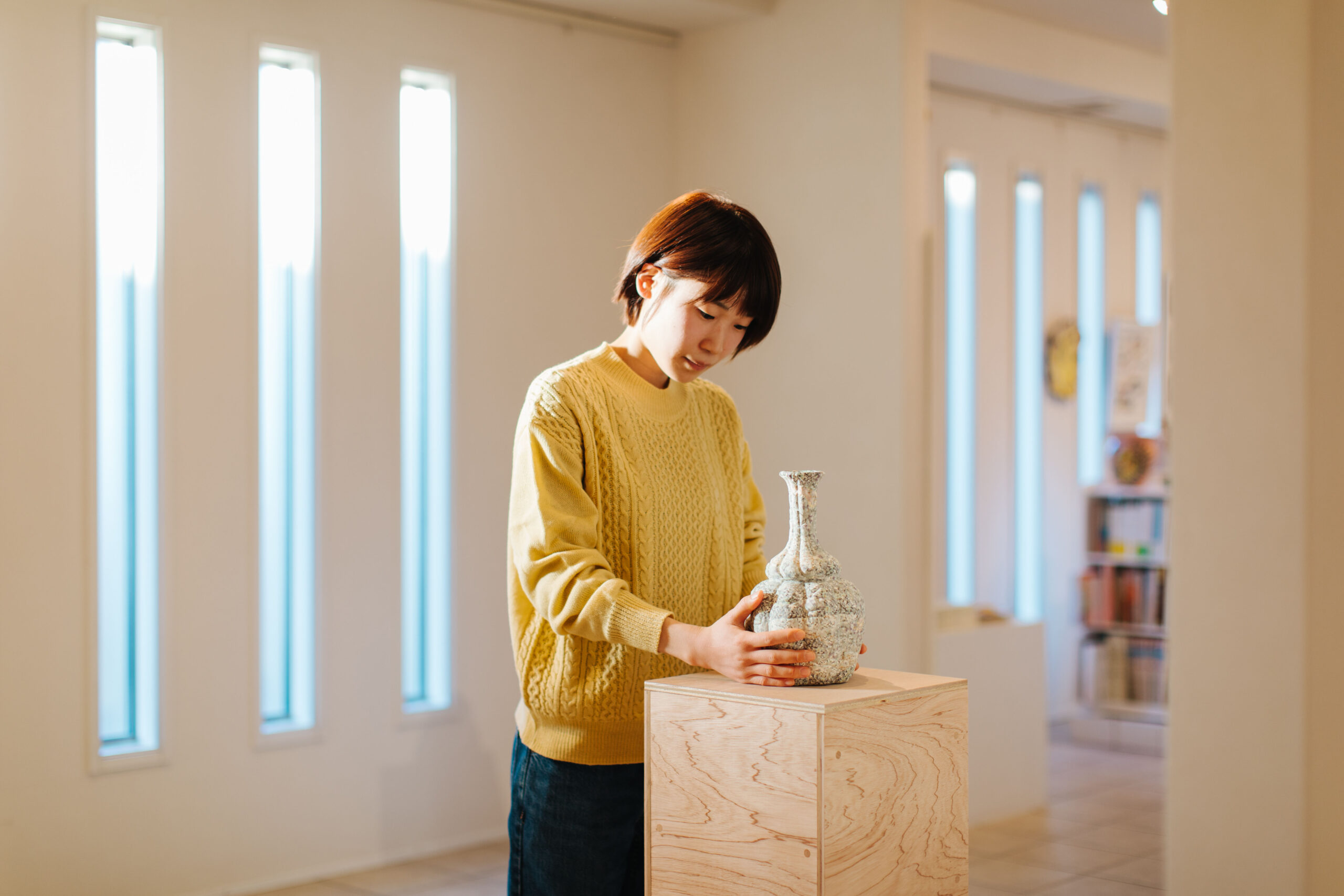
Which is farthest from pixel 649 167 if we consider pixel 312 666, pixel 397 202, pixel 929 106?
pixel 312 666

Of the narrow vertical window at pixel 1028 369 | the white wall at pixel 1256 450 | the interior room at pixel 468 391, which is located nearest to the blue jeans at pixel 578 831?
the interior room at pixel 468 391

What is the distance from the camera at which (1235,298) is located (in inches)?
130

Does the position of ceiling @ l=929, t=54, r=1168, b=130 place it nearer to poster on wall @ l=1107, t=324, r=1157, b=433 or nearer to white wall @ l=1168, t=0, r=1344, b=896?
poster on wall @ l=1107, t=324, r=1157, b=433

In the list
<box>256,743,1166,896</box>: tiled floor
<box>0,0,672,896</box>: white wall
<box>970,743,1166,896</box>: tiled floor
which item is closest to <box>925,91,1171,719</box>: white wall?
<box>970,743,1166,896</box>: tiled floor

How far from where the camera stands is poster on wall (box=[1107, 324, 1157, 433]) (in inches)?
266

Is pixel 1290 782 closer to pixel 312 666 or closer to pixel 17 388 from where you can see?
pixel 312 666

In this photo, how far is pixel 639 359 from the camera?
75.8 inches

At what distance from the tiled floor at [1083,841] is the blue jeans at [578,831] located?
8.23 feet

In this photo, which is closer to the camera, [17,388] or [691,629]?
[691,629]

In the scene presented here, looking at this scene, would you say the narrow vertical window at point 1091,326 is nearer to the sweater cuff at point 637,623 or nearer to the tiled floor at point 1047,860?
the tiled floor at point 1047,860

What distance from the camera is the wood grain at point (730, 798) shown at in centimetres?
152

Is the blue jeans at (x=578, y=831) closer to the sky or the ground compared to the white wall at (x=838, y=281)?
closer to the ground

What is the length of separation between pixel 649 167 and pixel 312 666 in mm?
2192

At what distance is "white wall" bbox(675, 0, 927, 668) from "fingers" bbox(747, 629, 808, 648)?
277cm
